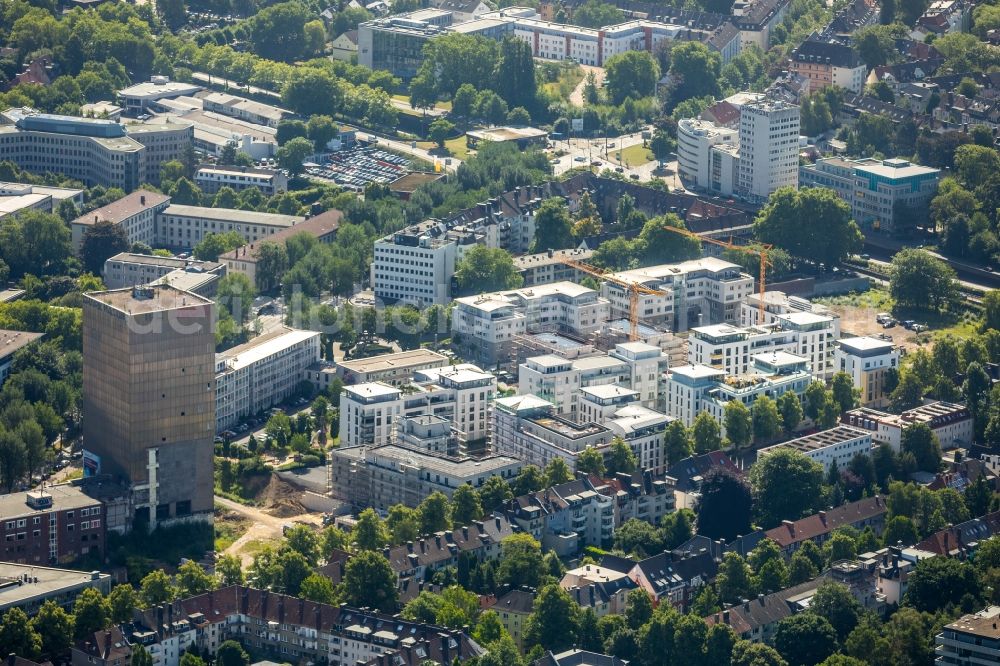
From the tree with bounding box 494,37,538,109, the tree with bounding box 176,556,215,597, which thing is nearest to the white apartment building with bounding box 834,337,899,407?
the tree with bounding box 176,556,215,597

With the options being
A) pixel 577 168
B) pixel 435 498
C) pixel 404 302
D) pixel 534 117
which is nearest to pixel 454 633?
pixel 435 498

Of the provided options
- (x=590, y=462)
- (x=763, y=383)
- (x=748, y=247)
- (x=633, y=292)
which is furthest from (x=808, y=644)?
A: (x=748, y=247)

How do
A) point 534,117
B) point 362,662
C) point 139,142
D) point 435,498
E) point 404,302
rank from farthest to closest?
point 534,117 < point 139,142 < point 404,302 < point 435,498 < point 362,662

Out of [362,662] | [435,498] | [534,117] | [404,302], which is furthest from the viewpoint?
[534,117]

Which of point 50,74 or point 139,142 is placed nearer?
point 139,142

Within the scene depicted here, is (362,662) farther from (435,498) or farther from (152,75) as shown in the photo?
(152,75)

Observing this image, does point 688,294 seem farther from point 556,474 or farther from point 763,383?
point 556,474

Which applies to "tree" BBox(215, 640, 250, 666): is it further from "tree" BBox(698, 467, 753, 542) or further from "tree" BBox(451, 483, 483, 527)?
"tree" BBox(698, 467, 753, 542)
